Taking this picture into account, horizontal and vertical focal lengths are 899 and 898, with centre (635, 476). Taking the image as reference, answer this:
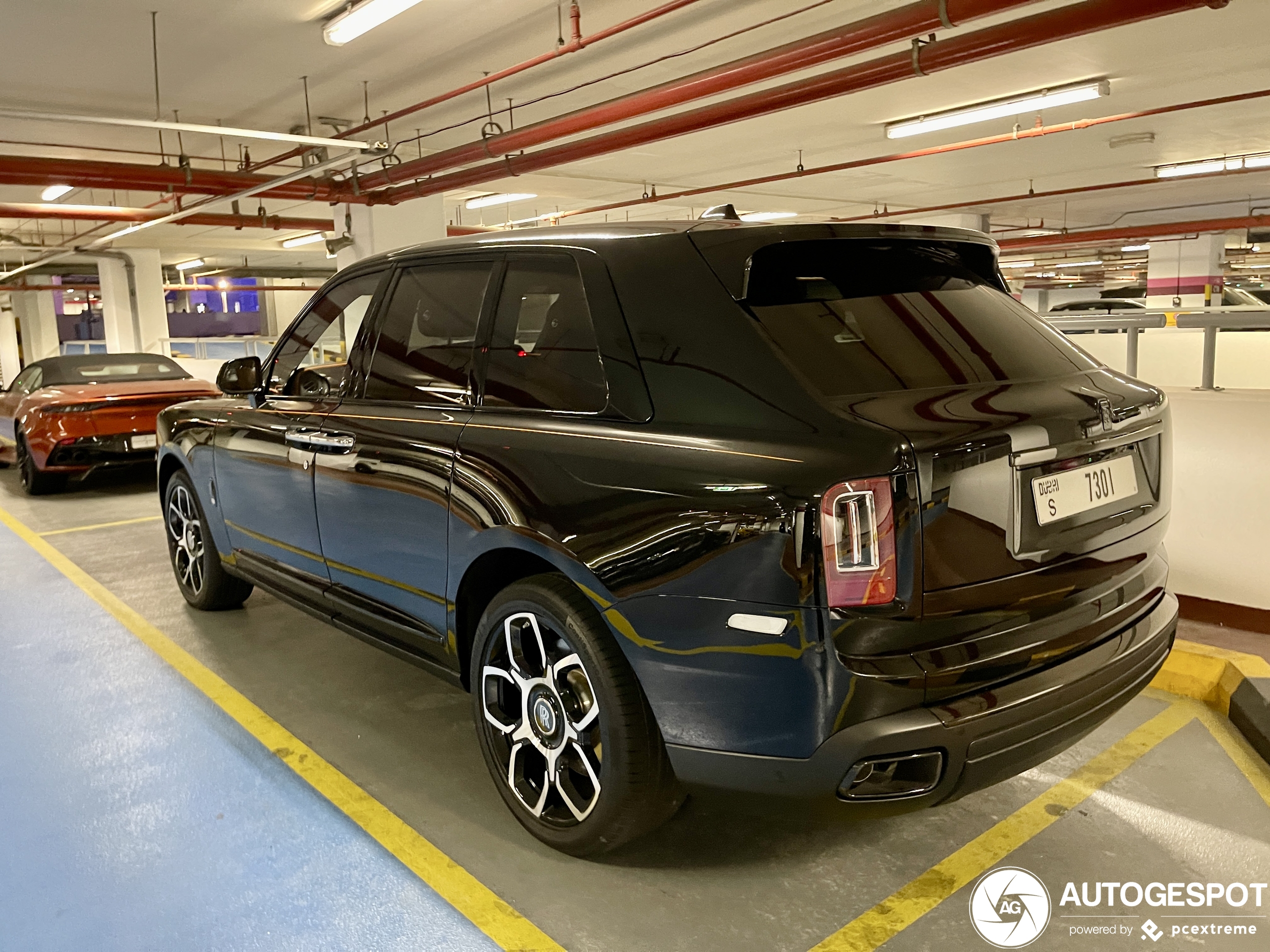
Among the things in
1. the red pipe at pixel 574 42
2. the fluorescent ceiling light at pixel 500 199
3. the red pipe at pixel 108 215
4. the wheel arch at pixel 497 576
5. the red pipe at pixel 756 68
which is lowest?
the wheel arch at pixel 497 576

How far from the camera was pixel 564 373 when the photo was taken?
2299 millimetres

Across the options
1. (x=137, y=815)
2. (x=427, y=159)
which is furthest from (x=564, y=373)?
(x=427, y=159)

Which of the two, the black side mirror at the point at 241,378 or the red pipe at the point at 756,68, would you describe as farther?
the red pipe at the point at 756,68

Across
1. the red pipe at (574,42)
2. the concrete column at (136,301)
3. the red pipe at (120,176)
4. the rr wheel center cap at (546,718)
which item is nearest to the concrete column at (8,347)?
the concrete column at (136,301)

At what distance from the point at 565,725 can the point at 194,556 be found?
9.48ft

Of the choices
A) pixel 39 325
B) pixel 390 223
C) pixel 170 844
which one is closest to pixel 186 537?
pixel 170 844

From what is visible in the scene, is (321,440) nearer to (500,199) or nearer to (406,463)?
(406,463)

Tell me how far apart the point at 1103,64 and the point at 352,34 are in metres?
6.58

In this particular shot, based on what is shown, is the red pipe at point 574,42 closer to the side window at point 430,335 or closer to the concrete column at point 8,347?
the side window at point 430,335

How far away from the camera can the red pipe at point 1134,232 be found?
54.6 ft

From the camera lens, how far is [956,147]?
1087 centimetres

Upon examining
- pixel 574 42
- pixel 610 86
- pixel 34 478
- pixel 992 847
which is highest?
pixel 610 86

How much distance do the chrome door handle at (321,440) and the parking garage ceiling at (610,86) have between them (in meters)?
4.05

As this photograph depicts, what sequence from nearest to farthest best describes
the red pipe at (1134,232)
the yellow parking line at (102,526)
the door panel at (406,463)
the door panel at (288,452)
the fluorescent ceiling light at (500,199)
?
the door panel at (406,463) < the door panel at (288,452) < the yellow parking line at (102,526) < the fluorescent ceiling light at (500,199) < the red pipe at (1134,232)
